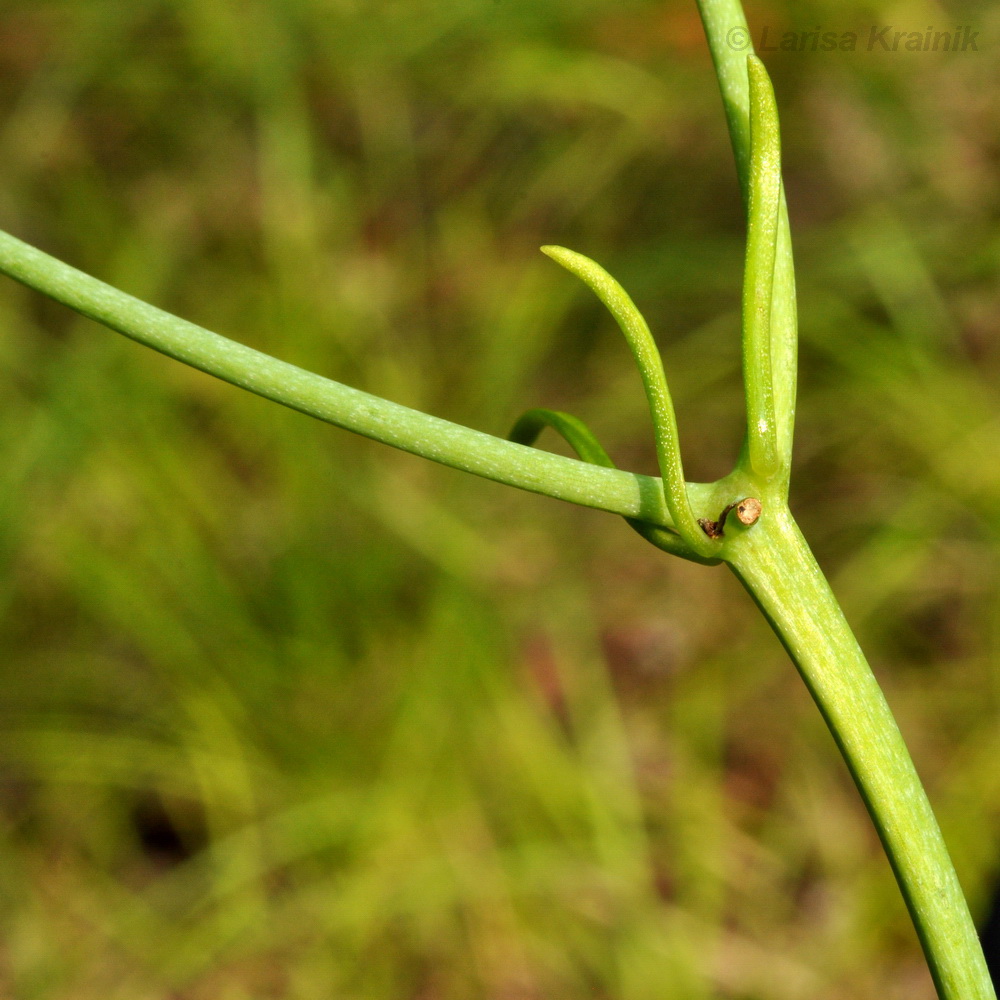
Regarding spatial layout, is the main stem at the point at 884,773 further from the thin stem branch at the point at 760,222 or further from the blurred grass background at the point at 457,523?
the blurred grass background at the point at 457,523

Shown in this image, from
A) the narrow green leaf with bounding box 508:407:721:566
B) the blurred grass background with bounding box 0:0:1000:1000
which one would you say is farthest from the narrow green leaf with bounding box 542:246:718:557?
the blurred grass background with bounding box 0:0:1000:1000

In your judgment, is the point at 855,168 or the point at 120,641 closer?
the point at 120,641

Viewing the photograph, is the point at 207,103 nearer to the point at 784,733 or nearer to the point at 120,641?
the point at 120,641

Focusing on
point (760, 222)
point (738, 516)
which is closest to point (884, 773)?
point (738, 516)

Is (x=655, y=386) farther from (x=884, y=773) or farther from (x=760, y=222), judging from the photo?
(x=884, y=773)

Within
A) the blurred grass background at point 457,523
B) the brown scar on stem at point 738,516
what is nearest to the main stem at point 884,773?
the brown scar on stem at point 738,516

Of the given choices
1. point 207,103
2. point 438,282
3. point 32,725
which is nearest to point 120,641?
point 32,725

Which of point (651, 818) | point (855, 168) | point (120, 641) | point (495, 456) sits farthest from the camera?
point (855, 168)
